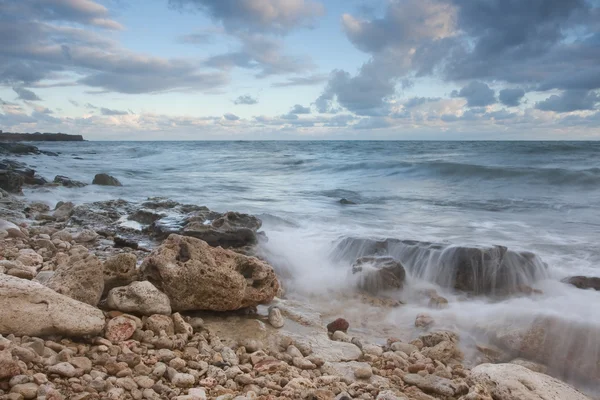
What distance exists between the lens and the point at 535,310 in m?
5.40

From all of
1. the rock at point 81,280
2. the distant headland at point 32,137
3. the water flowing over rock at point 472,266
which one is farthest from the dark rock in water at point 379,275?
the distant headland at point 32,137

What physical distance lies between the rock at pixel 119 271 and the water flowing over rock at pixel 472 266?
4291 mm

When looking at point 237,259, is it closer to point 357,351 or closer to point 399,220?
point 357,351

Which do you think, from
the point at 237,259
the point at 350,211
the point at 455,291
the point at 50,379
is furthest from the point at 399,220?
the point at 50,379

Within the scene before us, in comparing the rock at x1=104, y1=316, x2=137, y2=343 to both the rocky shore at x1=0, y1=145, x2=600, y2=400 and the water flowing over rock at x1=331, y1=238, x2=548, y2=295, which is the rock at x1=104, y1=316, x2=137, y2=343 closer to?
the rocky shore at x1=0, y1=145, x2=600, y2=400

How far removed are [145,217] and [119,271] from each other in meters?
6.00

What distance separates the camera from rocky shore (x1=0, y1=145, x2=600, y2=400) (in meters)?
2.78

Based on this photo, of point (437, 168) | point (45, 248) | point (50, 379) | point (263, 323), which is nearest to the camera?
point (50, 379)

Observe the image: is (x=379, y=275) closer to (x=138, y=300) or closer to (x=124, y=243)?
(x=138, y=300)

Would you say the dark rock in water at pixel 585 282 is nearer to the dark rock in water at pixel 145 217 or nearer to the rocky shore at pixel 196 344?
the rocky shore at pixel 196 344

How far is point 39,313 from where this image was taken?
9.92 feet

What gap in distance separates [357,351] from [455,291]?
3.04 m

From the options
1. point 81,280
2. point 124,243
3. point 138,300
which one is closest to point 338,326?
point 138,300

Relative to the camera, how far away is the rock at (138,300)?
3.74m
